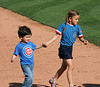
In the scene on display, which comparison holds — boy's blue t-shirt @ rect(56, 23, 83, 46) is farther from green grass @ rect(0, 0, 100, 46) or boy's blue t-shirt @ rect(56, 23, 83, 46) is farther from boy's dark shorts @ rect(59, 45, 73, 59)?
green grass @ rect(0, 0, 100, 46)

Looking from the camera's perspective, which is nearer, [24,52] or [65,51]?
[24,52]

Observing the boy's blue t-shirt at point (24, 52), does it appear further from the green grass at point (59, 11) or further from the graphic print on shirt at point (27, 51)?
the green grass at point (59, 11)

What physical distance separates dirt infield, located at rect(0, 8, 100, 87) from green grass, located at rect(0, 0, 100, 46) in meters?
1.30

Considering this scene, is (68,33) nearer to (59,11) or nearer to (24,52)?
(24,52)

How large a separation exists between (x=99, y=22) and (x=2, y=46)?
233 inches

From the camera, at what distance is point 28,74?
6344 millimetres

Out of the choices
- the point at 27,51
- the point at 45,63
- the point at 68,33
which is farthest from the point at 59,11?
the point at 27,51

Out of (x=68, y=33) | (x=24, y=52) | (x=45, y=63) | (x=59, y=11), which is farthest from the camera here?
(x=59, y=11)

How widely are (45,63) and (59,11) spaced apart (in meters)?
8.11

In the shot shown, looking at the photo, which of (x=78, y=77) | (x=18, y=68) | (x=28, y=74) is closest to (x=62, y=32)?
(x=28, y=74)

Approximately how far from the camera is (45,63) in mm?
9312

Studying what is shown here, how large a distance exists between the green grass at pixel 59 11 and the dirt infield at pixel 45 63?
1.30 metres

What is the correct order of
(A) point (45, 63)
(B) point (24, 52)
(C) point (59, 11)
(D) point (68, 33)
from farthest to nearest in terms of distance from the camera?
(C) point (59, 11)
(A) point (45, 63)
(D) point (68, 33)
(B) point (24, 52)

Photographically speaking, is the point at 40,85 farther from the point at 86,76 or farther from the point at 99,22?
the point at 99,22
